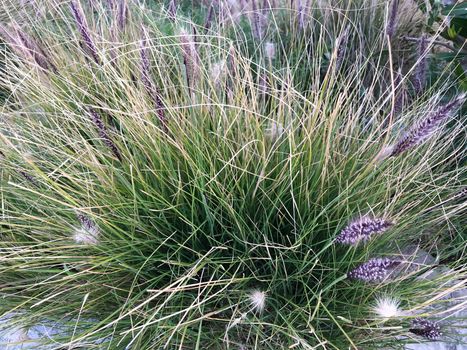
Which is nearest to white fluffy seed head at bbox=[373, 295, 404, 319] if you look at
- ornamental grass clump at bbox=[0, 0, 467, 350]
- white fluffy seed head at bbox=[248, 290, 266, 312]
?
ornamental grass clump at bbox=[0, 0, 467, 350]

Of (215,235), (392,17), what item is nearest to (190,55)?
(215,235)

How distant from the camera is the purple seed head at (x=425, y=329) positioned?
3.76 ft

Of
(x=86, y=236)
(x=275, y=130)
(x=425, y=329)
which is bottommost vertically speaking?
(x=425, y=329)

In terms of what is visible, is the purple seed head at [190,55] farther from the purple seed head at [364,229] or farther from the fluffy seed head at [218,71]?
the purple seed head at [364,229]

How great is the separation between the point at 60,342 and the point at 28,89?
0.87 meters

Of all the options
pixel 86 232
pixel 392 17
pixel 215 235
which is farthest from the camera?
pixel 392 17

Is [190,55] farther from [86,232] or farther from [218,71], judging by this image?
[86,232]

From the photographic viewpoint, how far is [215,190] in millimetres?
1447

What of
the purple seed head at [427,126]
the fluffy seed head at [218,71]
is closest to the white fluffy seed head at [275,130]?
the fluffy seed head at [218,71]

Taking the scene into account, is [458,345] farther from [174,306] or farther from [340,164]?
[174,306]

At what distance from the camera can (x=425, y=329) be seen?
1.17m

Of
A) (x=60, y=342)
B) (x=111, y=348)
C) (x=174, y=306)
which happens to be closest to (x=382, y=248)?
(x=174, y=306)

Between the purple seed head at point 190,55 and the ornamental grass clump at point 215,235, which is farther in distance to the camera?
the purple seed head at point 190,55

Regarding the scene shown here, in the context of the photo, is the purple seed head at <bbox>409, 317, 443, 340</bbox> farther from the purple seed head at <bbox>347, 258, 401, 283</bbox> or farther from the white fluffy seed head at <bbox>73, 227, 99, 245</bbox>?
the white fluffy seed head at <bbox>73, 227, 99, 245</bbox>
